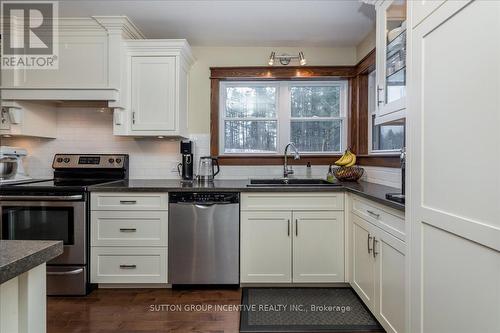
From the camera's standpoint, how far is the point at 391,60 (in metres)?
2.02

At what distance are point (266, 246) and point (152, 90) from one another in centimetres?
174

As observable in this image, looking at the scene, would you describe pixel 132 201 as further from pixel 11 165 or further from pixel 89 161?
pixel 11 165

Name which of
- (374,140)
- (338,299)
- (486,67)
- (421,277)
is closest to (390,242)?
(421,277)

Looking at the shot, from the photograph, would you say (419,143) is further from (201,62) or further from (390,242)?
(201,62)

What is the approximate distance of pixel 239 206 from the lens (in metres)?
2.60

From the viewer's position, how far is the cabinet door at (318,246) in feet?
8.57

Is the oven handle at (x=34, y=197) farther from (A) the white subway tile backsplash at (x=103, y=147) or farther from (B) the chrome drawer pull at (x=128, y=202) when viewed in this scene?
(A) the white subway tile backsplash at (x=103, y=147)

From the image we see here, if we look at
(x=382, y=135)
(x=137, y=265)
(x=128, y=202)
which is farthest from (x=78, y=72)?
(x=382, y=135)

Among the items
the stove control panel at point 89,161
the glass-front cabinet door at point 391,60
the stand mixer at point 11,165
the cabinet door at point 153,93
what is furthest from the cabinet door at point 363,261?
the stand mixer at point 11,165

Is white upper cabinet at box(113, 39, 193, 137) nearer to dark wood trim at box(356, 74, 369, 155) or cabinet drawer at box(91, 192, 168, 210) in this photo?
cabinet drawer at box(91, 192, 168, 210)

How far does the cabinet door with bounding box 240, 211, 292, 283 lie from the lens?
8.56ft

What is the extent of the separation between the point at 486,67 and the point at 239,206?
1930 mm

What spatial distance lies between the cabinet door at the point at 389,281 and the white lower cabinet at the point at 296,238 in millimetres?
596

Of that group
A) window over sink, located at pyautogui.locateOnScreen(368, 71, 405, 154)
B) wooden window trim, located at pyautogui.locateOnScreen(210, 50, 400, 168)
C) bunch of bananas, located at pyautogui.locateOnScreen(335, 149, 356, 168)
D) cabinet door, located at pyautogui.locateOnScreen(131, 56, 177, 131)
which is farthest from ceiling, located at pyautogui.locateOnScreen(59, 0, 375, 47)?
bunch of bananas, located at pyautogui.locateOnScreen(335, 149, 356, 168)
